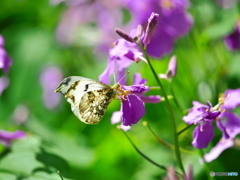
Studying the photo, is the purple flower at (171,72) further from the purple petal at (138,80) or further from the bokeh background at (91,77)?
the bokeh background at (91,77)

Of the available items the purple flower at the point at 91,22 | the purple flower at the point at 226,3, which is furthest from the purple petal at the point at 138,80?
the purple flower at the point at 91,22

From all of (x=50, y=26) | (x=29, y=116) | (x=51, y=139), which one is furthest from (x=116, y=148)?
(x=50, y=26)

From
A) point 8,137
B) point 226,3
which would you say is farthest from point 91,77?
point 8,137

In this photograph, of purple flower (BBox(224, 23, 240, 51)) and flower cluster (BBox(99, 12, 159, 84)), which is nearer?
flower cluster (BBox(99, 12, 159, 84))

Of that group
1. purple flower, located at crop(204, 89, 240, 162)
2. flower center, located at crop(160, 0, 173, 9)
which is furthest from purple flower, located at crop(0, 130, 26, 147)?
flower center, located at crop(160, 0, 173, 9)

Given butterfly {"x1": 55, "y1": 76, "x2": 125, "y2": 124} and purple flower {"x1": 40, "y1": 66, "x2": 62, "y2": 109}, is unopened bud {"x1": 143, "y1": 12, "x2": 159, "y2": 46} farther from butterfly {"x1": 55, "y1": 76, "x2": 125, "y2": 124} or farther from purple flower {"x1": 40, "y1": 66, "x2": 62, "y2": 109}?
purple flower {"x1": 40, "y1": 66, "x2": 62, "y2": 109}

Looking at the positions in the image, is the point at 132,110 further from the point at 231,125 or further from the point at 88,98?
the point at 231,125
